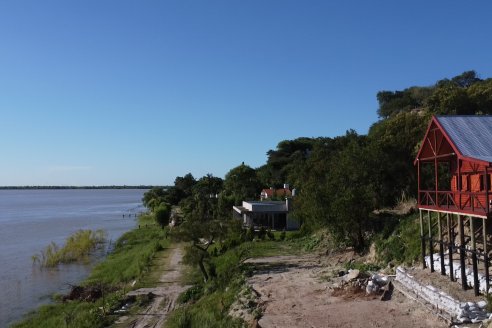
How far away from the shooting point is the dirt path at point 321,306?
18047 millimetres

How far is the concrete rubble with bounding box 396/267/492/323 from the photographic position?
15.8m

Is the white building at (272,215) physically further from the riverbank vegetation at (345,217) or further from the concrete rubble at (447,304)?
the concrete rubble at (447,304)

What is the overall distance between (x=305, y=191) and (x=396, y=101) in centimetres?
7177

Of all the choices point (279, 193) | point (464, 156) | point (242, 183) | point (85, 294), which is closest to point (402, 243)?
point (464, 156)

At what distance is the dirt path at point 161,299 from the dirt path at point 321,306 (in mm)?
4722

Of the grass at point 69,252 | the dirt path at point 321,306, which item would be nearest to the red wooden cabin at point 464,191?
the dirt path at point 321,306

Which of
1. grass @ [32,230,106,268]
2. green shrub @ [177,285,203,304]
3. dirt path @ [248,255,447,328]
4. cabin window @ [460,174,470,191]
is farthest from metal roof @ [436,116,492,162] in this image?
grass @ [32,230,106,268]

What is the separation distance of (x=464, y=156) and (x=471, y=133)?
2500mm

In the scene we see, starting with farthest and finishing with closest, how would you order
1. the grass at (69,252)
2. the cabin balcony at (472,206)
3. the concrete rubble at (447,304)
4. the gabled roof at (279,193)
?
the gabled roof at (279,193)
the grass at (69,252)
the cabin balcony at (472,206)
the concrete rubble at (447,304)

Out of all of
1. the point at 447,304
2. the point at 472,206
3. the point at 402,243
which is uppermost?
the point at 472,206

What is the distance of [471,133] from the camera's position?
2086 cm

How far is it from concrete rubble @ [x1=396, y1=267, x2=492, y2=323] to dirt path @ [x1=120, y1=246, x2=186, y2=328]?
11538 mm

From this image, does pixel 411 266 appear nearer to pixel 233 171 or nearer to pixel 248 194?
pixel 248 194

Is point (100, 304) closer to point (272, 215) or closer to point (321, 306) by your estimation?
point (321, 306)
